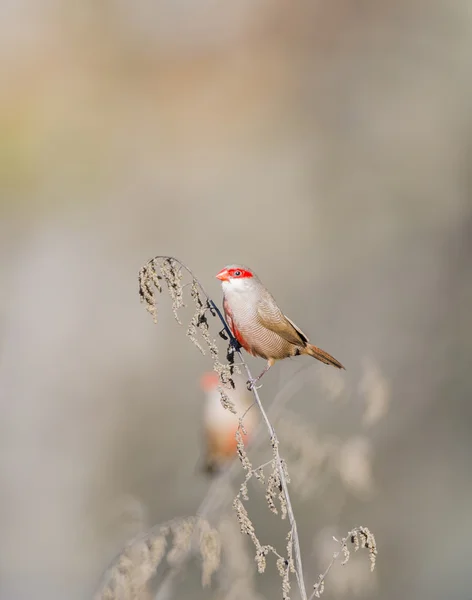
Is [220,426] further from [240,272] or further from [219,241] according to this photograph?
[219,241]

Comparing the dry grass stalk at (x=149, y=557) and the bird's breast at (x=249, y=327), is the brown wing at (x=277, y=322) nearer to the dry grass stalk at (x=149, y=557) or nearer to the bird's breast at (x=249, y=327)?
the bird's breast at (x=249, y=327)

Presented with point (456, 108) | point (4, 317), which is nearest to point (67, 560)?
point (4, 317)

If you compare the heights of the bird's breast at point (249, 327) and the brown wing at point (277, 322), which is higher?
the brown wing at point (277, 322)

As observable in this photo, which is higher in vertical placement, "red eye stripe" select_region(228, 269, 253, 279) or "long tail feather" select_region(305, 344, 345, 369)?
"long tail feather" select_region(305, 344, 345, 369)

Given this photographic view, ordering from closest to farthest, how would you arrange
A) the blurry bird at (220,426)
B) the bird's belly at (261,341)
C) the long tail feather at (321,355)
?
the bird's belly at (261,341) → the long tail feather at (321,355) → the blurry bird at (220,426)

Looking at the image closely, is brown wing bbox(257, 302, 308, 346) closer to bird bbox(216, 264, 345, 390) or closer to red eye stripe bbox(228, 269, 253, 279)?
bird bbox(216, 264, 345, 390)

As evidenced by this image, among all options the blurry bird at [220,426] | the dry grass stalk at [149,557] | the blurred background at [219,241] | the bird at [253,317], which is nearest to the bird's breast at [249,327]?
the bird at [253,317]

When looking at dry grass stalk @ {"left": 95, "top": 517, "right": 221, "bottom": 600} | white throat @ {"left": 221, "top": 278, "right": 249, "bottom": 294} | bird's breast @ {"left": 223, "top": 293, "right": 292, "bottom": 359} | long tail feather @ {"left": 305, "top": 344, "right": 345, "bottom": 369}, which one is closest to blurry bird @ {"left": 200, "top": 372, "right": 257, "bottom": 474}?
long tail feather @ {"left": 305, "top": 344, "right": 345, "bottom": 369}
